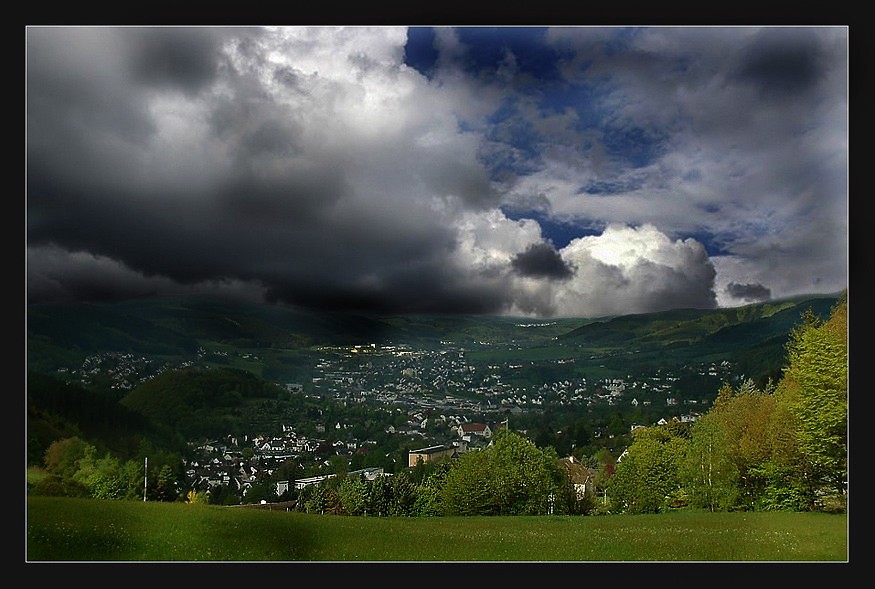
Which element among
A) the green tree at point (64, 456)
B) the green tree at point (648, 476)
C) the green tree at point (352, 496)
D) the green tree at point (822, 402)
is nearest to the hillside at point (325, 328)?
the green tree at point (822, 402)

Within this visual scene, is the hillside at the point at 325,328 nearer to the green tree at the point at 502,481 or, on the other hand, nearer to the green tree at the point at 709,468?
the green tree at the point at 709,468

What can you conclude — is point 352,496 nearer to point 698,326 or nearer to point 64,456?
point 64,456

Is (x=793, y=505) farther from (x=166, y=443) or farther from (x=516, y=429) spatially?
(x=166, y=443)

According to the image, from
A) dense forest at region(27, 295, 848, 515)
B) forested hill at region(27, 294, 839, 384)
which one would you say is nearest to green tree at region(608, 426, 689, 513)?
dense forest at region(27, 295, 848, 515)

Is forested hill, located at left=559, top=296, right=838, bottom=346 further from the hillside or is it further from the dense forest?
the dense forest

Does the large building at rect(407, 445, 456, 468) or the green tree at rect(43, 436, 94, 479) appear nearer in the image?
the green tree at rect(43, 436, 94, 479)
